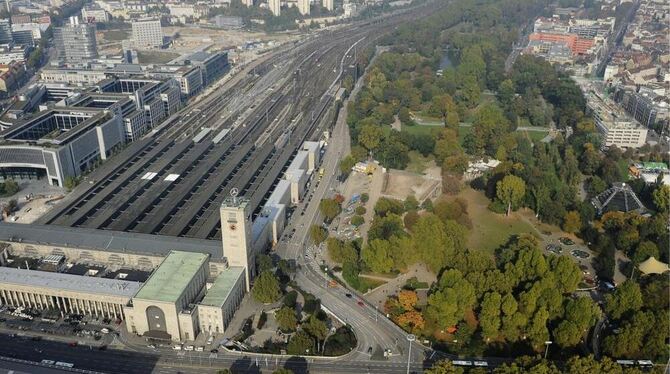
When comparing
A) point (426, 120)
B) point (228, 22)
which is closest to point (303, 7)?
point (228, 22)

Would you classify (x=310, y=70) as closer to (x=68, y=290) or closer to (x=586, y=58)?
(x=586, y=58)

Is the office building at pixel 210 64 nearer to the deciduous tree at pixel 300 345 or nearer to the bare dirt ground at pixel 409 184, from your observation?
the bare dirt ground at pixel 409 184

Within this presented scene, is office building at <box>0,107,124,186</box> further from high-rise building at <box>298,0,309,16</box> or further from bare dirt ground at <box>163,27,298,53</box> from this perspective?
high-rise building at <box>298,0,309,16</box>

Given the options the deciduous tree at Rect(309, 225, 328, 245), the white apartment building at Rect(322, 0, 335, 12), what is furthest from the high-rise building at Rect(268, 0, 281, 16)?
the deciduous tree at Rect(309, 225, 328, 245)

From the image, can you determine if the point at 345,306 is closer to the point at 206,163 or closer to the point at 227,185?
the point at 227,185

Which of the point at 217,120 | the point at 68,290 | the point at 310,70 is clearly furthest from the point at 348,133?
the point at 68,290
